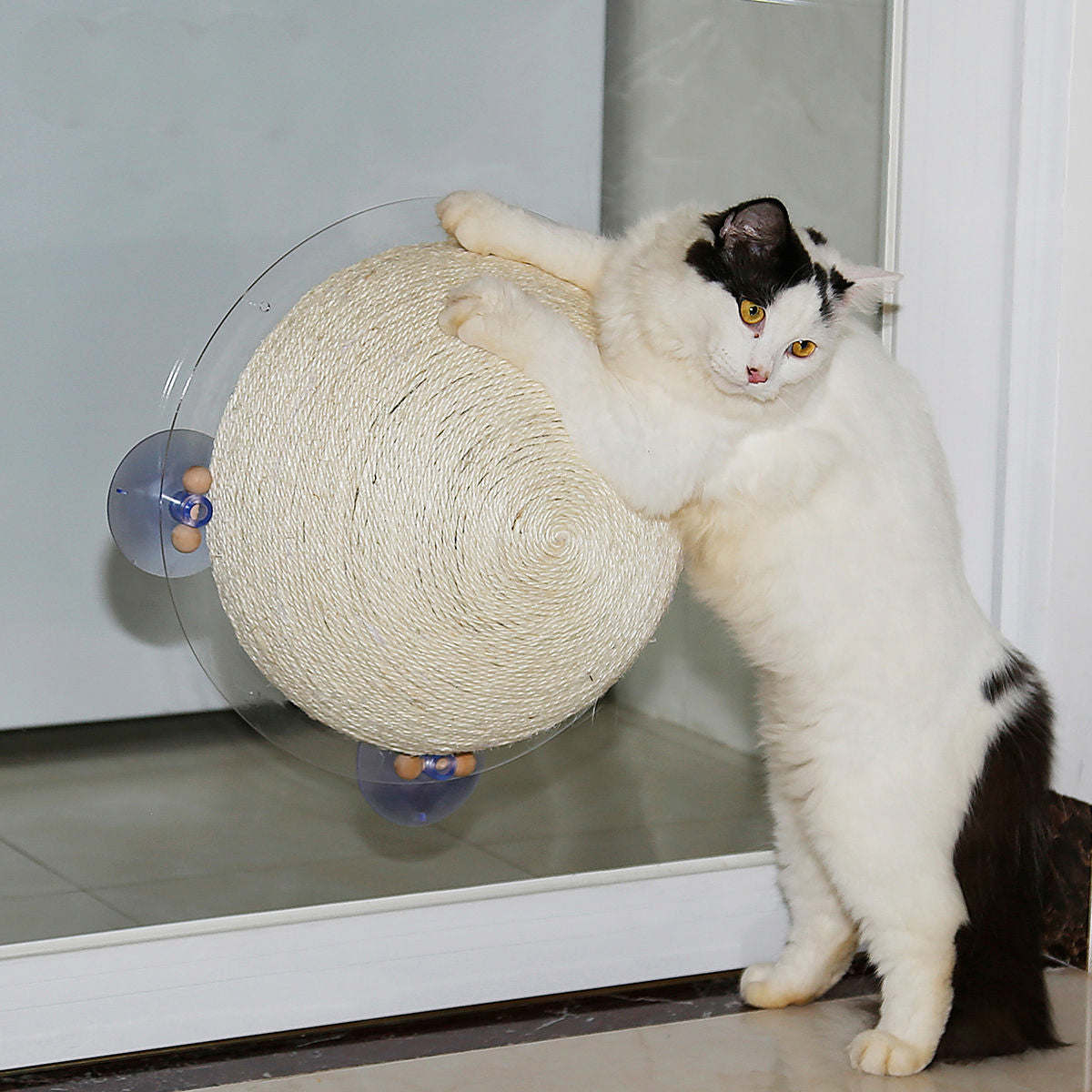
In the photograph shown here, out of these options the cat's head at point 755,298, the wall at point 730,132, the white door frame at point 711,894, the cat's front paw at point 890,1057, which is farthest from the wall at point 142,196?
the cat's front paw at point 890,1057

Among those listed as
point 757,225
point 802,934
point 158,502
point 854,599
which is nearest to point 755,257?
point 757,225

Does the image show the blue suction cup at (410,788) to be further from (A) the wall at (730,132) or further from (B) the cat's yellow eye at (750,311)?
(B) the cat's yellow eye at (750,311)

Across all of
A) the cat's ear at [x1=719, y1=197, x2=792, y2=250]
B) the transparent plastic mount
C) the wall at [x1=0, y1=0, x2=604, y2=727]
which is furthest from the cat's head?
the wall at [x1=0, y1=0, x2=604, y2=727]

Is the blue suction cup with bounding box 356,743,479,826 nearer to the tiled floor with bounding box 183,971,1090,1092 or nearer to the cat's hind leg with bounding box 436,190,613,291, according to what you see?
the tiled floor with bounding box 183,971,1090,1092

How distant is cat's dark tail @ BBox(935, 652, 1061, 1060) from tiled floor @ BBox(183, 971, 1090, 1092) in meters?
0.04

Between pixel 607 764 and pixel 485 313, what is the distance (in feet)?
2.36

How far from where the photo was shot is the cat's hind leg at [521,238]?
1588 millimetres

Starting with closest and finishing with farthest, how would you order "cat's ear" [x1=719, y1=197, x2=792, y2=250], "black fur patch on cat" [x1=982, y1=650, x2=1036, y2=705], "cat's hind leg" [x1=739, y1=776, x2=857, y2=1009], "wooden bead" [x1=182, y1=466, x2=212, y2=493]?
1. "cat's ear" [x1=719, y1=197, x2=792, y2=250]
2. "wooden bead" [x1=182, y1=466, x2=212, y2=493]
3. "black fur patch on cat" [x1=982, y1=650, x2=1036, y2=705]
4. "cat's hind leg" [x1=739, y1=776, x2=857, y2=1009]

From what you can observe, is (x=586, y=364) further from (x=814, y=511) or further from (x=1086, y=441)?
(x=1086, y=441)

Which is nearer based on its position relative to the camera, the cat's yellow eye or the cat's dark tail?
the cat's yellow eye

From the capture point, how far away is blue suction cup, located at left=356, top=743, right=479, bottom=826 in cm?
172

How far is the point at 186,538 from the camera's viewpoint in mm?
1579

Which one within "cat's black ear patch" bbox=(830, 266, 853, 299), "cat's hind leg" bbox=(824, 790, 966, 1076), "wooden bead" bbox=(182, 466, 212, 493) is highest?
"cat's black ear patch" bbox=(830, 266, 853, 299)

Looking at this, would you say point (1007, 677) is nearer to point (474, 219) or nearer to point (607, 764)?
point (607, 764)
